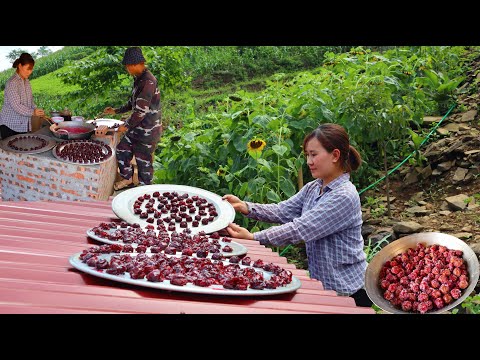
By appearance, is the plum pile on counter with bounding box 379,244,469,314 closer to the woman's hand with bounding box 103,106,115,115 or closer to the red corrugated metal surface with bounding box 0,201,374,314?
the red corrugated metal surface with bounding box 0,201,374,314

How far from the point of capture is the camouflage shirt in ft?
16.8

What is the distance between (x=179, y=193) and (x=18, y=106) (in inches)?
59.5

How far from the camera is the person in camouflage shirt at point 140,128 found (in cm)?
512

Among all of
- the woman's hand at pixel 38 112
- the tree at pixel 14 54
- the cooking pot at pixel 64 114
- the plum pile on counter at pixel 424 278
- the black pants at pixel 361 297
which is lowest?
the black pants at pixel 361 297

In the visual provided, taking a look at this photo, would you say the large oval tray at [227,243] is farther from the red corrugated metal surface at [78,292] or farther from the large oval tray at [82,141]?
the large oval tray at [82,141]

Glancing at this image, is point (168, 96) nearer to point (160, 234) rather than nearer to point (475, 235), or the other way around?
point (475, 235)

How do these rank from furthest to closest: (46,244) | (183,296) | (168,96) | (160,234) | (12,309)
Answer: (168,96) → (160,234) → (46,244) → (183,296) → (12,309)

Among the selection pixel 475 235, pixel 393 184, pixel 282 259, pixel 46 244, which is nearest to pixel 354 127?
pixel 393 184

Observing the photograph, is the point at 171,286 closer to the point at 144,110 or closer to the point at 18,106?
the point at 18,106

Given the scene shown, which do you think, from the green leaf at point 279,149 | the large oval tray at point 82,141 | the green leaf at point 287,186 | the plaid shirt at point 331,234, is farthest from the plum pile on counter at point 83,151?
the plaid shirt at point 331,234

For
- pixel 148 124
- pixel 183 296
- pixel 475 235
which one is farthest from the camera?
pixel 475 235

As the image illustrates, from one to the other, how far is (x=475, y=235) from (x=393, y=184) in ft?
3.72

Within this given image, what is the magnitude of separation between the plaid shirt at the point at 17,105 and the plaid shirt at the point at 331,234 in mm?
2052

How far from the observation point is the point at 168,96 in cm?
659
